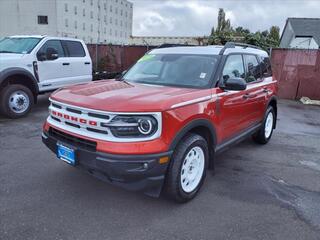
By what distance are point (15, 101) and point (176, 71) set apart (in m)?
4.74

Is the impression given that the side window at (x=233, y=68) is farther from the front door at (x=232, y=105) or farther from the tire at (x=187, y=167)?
the tire at (x=187, y=167)

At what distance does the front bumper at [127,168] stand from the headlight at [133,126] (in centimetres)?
22

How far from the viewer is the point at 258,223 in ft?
10.6

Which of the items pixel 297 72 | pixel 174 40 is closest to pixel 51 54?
pixel 297 72

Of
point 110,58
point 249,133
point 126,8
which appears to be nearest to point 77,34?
point 126,8

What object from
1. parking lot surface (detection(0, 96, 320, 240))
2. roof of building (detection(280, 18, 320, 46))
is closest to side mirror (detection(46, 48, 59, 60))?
parking lot surface (detection(0, 96, 320, 240))

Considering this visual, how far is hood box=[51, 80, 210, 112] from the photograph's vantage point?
298cm

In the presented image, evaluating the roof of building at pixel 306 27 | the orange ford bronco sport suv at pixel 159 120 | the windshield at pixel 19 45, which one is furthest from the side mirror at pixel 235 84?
the roof of building at pixel 306 27

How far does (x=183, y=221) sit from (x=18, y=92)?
18.9 ft

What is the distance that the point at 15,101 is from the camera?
7.16 m

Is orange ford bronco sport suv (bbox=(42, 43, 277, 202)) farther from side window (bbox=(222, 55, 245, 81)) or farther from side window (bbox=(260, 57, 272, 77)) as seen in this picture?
side window (bbox=(260, 57, 272, 77))

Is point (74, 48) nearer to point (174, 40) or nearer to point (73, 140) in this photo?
point (73, 140)

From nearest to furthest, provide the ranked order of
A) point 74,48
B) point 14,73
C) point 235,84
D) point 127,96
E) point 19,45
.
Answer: point 127,96 → point 235,84 → point 14,73 → point 19,45 → point 74,48

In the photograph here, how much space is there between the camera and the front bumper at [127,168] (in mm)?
2895
